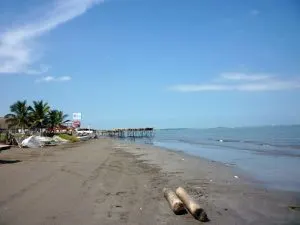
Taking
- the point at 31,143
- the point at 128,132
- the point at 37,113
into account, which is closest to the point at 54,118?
the point at 37,113

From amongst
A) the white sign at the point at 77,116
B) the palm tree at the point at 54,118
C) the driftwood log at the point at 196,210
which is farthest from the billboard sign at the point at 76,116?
the driftwood log at the point at 196,210

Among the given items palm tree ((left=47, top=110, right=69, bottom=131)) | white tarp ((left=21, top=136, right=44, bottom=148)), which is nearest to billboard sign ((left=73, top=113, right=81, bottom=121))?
palm tree ((left=47, top=110, right=69, bottom=131))

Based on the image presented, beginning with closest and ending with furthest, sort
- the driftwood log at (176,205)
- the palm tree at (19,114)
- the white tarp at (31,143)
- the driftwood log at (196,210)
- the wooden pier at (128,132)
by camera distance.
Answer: the driftwood log at (196,210) < the driftwood log at (176,205) < the white tarp at (31,143) < the palm tree at (19,114) < the wooden pier at (128,132)

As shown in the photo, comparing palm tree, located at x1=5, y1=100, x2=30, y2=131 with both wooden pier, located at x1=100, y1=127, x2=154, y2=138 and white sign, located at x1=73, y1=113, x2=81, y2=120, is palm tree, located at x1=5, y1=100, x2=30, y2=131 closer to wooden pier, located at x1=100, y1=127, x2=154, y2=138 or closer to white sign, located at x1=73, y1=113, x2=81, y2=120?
white sign, located at x1=73, y1=113, x2=81, y2=120

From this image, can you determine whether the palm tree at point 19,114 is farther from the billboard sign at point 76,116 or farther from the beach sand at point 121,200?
the beach sand at point 121,200

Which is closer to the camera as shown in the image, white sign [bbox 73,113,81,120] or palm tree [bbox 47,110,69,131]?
palm tree [bbox 47,110,69,131]

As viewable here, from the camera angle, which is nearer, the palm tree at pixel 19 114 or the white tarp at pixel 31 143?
the white tarp at pixel 31 143

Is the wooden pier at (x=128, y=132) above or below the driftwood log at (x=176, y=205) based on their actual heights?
above

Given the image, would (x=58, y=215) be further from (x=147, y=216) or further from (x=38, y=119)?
(x=38, y=119)

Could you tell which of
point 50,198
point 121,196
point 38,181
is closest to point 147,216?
point 121,196

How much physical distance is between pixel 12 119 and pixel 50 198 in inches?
2017

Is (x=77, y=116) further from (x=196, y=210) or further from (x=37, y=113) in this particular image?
(x=196, y=210)

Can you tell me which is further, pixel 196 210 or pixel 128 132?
pixel 128 132

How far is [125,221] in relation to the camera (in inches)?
316
